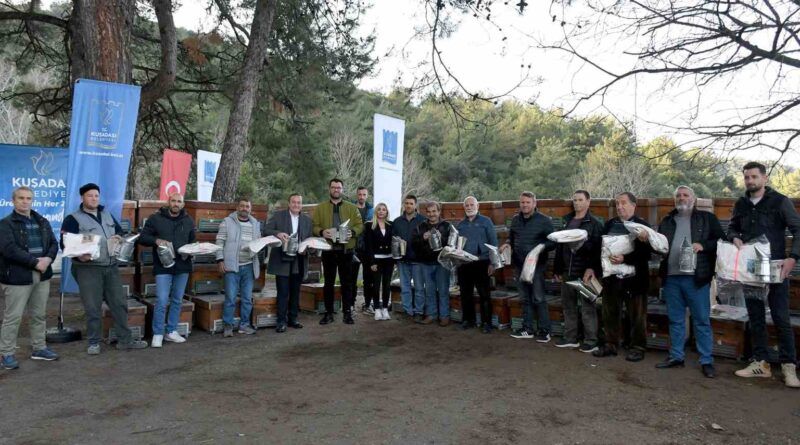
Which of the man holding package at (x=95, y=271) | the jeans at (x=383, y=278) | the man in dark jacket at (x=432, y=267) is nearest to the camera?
the man holding package at (x=95, y=271)

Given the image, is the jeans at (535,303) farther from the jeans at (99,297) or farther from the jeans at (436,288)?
the jeans at (99,297)

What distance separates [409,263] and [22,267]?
194 inches

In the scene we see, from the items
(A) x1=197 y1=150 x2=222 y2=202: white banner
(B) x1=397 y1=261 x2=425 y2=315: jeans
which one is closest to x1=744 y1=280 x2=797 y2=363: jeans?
(B) x1=397 y1=261 x2=425 y2=315: jeans

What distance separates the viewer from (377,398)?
4750 millimetres

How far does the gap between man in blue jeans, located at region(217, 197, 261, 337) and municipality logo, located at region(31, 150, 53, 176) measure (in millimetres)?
4646

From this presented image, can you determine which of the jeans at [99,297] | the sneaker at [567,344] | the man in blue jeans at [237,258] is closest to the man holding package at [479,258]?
the sneaker at [567,344]

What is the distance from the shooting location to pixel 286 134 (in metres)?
15.7

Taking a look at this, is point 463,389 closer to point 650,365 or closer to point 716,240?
point 650,365

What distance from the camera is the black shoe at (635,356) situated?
19.6 ft

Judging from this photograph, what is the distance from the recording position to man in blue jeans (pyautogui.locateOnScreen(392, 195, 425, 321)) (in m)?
8.20

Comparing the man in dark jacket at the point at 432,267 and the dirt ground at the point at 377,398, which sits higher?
the man in dark jacket at the point at 432,267

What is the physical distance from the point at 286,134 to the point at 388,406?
40.5 feet

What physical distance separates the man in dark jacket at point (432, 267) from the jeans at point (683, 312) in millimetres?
3039

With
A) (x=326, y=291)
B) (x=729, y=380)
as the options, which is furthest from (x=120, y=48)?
(x=729, y=380)
